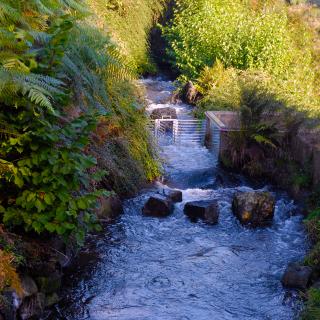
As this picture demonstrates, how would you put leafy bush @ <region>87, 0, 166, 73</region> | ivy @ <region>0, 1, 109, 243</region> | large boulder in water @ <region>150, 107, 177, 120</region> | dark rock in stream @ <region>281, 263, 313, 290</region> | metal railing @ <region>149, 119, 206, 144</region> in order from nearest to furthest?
1. ivy @ <region>0, 1, 109, 243</region>
2. dark rock in stream @ <region>281, 263, 313, 290</region>
3. metal railing @ <region>149, 119, 206, 144</region>
4. large boulder in water @ <region>150, 107, 177, 120</region>
5. leafy bush @ <region>87, 0, 166, 73</region>

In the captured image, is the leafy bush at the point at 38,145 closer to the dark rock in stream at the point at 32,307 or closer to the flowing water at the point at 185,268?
the dark rock in stream at the point at 32,307

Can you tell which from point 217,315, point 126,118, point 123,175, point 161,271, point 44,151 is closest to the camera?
point 44,151

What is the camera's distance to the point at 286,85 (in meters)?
12.1

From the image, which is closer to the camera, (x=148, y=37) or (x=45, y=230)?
(x=45, y=230)

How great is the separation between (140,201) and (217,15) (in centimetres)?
839

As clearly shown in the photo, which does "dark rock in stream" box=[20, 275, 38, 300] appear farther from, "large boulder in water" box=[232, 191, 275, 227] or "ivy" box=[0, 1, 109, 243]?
"large boulder in water" box=[232, 191, 275, 227]

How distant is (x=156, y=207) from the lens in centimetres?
758

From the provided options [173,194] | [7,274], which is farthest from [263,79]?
[7,274]

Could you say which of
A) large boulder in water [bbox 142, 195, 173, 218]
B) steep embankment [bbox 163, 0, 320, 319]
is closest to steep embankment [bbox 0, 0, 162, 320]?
large boulder in water [bbox 142, 195, 173, 218]

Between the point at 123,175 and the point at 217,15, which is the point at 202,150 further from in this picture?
the point at 217,15

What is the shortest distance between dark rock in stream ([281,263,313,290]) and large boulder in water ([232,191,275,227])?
1.65m

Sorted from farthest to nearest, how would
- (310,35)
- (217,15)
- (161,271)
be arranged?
(310,35) → (217,15) → (161,271)

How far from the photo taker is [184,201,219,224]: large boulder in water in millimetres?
7457

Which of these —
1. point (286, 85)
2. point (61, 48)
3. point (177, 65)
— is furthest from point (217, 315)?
point (177, 65)
